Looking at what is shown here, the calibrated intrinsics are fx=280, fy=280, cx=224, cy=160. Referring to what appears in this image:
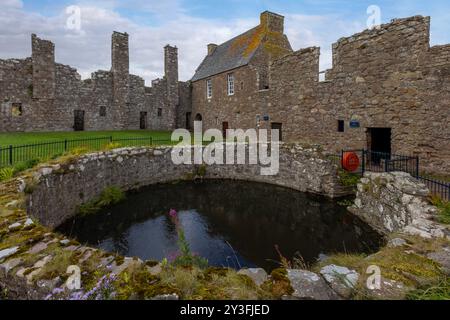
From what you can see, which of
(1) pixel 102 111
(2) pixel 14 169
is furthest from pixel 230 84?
(2) pixel 14 169

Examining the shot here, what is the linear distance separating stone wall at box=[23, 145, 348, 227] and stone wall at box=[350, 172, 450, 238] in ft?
8.71

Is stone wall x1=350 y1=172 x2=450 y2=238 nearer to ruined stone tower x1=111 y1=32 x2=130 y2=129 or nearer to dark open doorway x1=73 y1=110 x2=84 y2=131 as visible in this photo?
A: ruined stone tower x1=111 y1=32 x2=130 y2=129

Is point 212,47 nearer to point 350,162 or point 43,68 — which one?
point 43,68

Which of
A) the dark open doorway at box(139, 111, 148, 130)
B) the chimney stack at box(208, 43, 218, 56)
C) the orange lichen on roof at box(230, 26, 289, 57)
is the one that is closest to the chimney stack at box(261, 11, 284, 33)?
the orange lichen on roof at box(230, 26, 289, 57)

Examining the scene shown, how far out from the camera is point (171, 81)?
94.8 ft

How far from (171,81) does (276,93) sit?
13844 mm

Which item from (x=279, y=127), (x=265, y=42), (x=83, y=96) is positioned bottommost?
(x=279, y=127)

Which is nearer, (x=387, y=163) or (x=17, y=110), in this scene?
(x=387, y=163)

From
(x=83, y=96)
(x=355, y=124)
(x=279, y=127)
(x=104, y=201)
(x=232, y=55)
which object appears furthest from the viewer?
(x=232, y=55)

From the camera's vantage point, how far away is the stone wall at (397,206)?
523 cm

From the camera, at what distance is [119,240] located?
816 centimetres

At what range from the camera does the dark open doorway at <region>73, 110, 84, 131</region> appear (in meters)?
23.8

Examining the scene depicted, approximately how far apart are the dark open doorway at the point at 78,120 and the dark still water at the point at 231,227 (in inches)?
574
